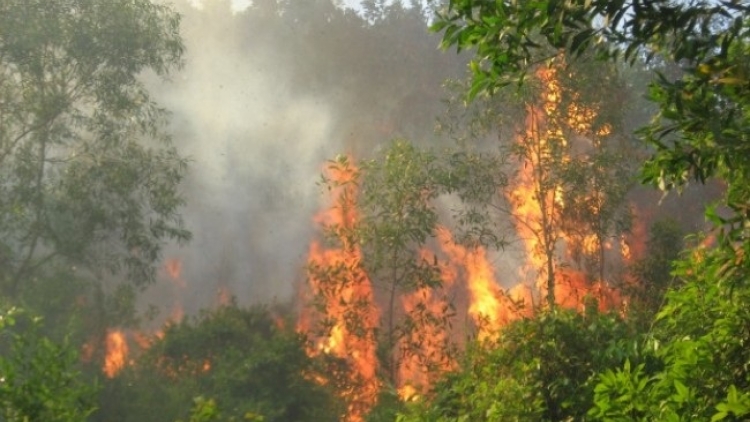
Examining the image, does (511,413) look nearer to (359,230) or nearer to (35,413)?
(35,413)

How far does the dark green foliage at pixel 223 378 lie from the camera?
55.1 ft

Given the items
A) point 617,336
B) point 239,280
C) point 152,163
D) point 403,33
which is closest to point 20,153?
point 152,163

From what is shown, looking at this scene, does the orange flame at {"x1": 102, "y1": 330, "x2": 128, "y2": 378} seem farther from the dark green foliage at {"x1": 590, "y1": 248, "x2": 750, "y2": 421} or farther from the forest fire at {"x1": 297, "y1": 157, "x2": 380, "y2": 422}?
the dark green foliage at {"x1": 590, "y1": 248, "x2": 750, "y2": 421}

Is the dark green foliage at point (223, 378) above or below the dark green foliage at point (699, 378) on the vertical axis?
above

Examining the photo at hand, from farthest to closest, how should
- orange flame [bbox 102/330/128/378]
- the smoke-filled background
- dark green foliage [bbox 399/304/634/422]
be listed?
the smoke-filled background, orange flame [bbox 102/330/128/378], dark green foliage [bbox 399/304/634/422]

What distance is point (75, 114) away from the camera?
A: 826 inches

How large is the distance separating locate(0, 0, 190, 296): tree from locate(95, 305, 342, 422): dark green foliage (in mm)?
3531

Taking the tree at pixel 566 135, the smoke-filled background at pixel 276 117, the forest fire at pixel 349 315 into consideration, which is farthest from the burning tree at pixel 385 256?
the smoke-filled background at pixel 276 117

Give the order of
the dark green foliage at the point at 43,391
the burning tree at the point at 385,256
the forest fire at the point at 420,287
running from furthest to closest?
the forest fire at the point at 420,287, the burning tree at the point at 385,256, the dark green foliage at the point at 43,391

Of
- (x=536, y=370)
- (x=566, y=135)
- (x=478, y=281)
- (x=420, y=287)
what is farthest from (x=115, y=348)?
(x=536, y=370)

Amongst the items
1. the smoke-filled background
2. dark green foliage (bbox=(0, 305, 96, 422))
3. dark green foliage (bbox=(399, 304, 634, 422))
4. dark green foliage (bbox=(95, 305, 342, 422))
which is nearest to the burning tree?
dark green foliage (bbox=(95, 305, 342, 422))

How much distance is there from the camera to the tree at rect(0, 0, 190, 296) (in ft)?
64.3

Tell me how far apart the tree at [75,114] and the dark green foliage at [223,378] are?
3.53 metres

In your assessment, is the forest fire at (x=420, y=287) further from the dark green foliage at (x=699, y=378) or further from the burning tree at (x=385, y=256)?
the dark green foliage at (x=699, y=378)
